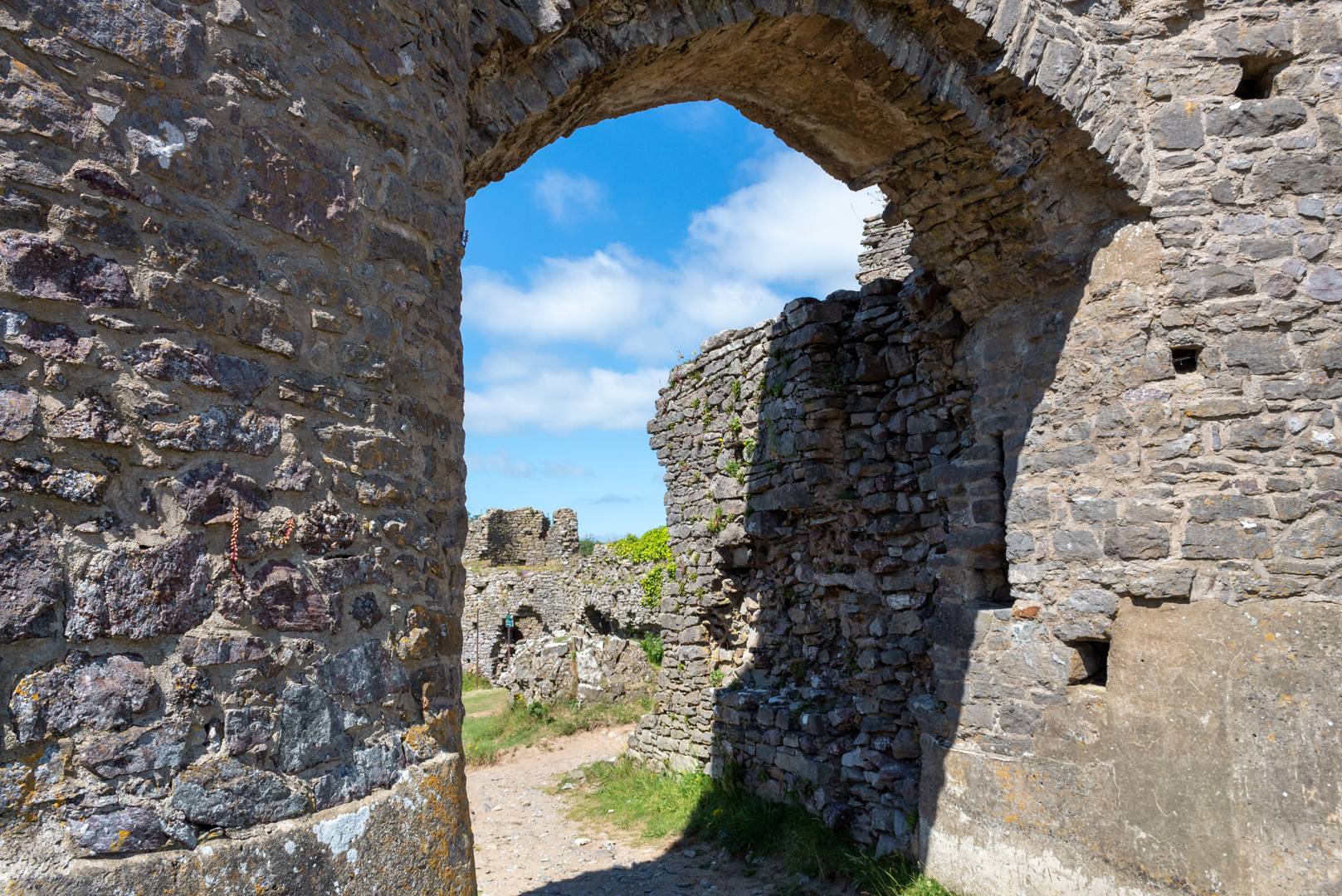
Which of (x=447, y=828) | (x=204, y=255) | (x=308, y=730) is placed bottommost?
(x=447, y=828)

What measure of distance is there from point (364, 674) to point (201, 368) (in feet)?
2.70

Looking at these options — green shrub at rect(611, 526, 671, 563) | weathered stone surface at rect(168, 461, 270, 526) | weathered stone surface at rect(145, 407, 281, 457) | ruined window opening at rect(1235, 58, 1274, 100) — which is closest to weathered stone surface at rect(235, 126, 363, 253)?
weathered stone surface at rect(145, 407, 281, 457)

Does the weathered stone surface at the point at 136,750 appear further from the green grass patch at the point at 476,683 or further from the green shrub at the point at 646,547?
the green grass patch at the point at 476,683

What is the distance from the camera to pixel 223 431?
6.07ft

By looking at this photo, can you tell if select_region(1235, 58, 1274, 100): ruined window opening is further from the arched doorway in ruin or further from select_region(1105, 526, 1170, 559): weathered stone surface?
select_region(1105, 526, 1170, 559): weathered stone surface

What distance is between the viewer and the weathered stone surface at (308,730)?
184cm

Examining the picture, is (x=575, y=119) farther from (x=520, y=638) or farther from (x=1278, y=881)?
(x=520, y=638)

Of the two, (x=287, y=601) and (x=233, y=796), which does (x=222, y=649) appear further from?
(x=233, y=796)

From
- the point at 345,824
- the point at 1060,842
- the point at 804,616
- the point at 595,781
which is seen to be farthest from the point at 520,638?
the point at 345,824

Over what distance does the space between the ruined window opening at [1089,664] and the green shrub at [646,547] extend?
7955 mm

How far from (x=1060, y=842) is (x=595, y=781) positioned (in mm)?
5236

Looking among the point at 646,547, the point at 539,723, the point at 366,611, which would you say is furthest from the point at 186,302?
the point at 646,547

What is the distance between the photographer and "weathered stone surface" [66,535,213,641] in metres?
1.60

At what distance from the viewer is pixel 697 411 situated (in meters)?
7.95
